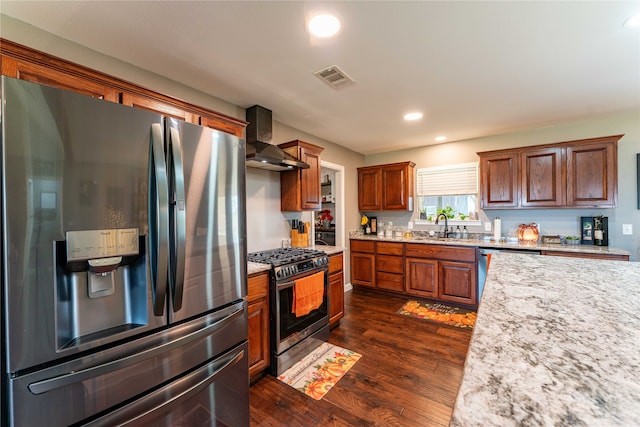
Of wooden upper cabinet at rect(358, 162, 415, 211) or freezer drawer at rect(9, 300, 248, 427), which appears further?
wooden upper cabinet at rect(358, 162, 415, 211)

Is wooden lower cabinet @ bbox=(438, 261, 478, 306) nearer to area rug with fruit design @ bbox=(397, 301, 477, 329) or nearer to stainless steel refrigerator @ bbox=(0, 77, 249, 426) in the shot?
area rug with fruit design @ bbox=(397, 301, 477, 329)

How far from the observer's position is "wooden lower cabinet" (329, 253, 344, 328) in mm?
2997

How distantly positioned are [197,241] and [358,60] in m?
1.71

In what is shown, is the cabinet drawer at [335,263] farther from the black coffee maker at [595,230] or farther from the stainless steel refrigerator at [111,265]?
the black coffee maker at [595,230]

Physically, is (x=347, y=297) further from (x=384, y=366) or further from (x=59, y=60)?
(x=59, y=60)

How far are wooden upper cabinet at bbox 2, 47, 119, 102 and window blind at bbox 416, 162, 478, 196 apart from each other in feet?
14.1

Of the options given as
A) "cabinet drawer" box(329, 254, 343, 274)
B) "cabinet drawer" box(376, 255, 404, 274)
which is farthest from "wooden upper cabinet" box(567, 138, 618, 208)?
"cabinet drawer" box(329, 254, 343, 274)

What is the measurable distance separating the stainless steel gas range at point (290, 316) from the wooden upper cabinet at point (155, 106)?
4.21ft

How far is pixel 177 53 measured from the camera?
6.16ft

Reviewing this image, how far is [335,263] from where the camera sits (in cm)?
308

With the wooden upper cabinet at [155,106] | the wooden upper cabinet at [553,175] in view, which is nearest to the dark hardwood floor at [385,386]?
the wooden upper cabinet at [553,175]

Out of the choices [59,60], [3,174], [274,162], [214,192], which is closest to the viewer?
[3,174]

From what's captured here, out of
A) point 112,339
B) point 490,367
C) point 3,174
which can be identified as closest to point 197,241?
point 112,339

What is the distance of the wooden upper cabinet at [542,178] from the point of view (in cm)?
330
